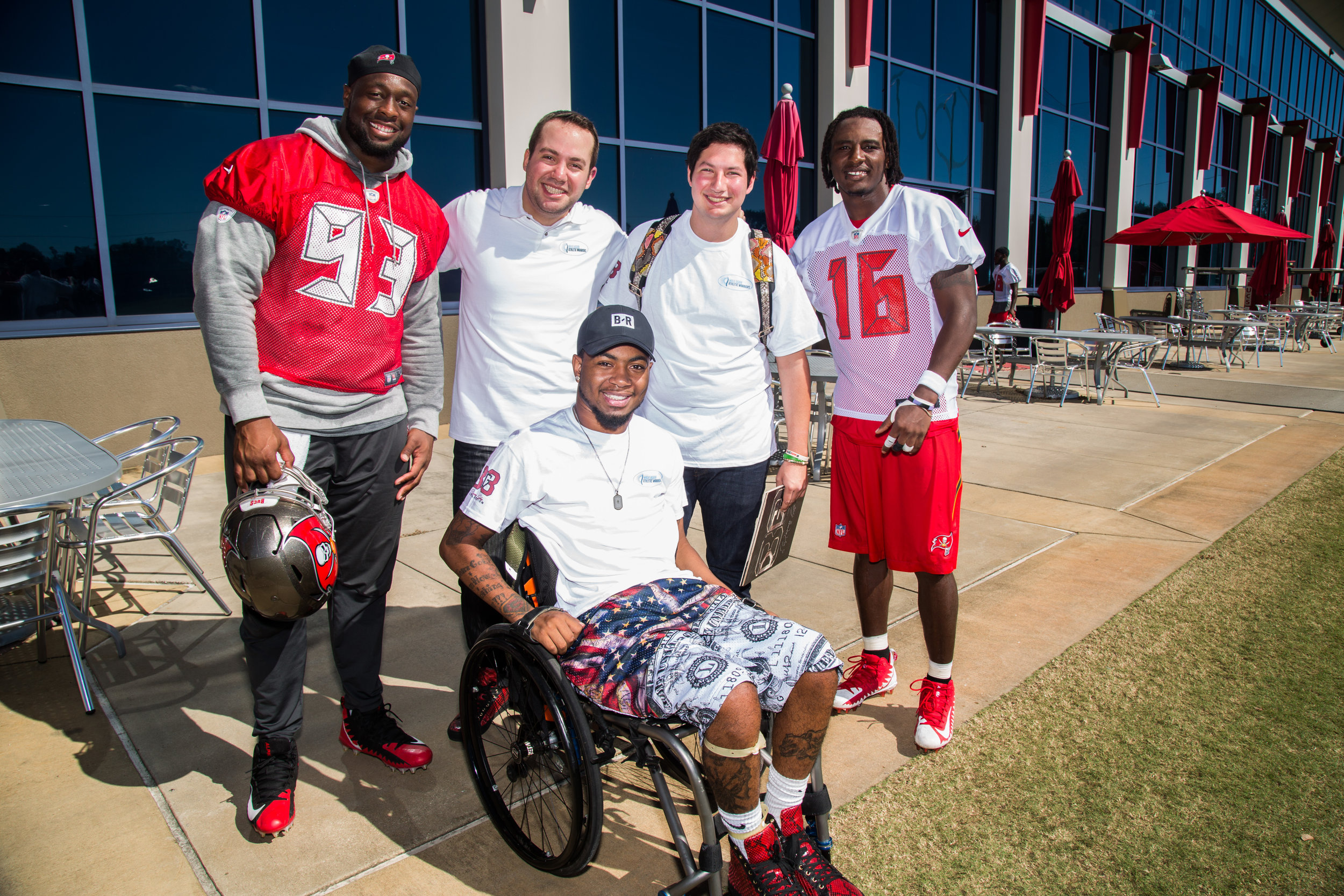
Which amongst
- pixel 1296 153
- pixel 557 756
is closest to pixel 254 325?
pixel 557 756

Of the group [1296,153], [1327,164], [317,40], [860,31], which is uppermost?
[1327,164]

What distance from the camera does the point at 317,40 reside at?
6871 millimetres

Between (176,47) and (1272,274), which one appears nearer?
(176,47)

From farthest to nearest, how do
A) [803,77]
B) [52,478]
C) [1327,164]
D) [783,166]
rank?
[1327,164]
[803,77]
[783,166]
[52,478]

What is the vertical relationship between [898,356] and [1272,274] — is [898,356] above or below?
below

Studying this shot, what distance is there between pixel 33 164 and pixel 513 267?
5442 mm

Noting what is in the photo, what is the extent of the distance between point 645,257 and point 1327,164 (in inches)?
1577

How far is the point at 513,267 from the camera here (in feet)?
8.18

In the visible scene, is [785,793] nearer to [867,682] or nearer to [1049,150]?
[867,682]

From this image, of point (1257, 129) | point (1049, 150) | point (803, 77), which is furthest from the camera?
point (1257, 129)

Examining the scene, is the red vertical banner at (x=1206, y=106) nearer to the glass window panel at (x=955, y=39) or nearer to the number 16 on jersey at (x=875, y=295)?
the glass window panel at (x=955, y=39)

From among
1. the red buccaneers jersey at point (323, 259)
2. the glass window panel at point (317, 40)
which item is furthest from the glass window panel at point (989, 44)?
the red buccaneers jersey at point (323, 259)

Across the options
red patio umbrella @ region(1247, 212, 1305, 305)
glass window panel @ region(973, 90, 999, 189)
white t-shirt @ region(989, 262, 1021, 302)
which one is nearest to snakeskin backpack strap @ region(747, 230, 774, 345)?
white t-shirt @ region(989, 262, 1021, 302)

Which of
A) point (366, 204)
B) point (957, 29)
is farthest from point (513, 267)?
point (957, 29)
